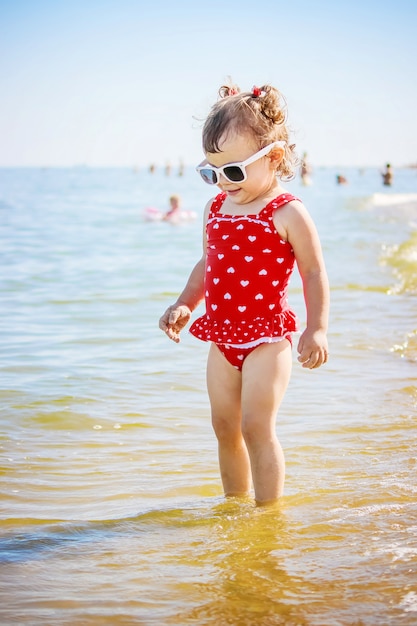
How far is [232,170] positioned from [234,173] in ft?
0.05

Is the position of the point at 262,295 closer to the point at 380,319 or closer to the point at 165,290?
the point at 380,319

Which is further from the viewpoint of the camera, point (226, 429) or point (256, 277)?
point (226, 429)

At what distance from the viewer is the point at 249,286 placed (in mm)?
3125

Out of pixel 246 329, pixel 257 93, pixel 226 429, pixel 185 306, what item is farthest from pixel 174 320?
pixel 257 93

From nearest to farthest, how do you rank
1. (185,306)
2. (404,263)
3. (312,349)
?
(312,349), (185,306), (404,263)

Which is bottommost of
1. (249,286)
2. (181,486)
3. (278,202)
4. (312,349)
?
(181,486)

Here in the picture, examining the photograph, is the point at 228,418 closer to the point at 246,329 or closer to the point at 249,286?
the point at 246,329

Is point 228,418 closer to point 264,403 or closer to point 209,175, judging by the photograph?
point 264,403

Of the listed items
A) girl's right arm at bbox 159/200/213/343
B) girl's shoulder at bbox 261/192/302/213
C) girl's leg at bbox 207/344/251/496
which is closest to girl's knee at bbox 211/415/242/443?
girl's leg at bbox 207/344/251/496

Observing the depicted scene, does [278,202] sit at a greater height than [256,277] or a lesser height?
greater

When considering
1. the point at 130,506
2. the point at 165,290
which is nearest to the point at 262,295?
the point at 130,506

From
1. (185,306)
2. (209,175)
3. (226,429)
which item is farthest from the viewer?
(185,306)

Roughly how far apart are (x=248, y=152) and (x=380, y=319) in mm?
4887

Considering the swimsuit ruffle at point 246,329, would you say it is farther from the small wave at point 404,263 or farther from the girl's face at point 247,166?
the small wave at point 404,263
